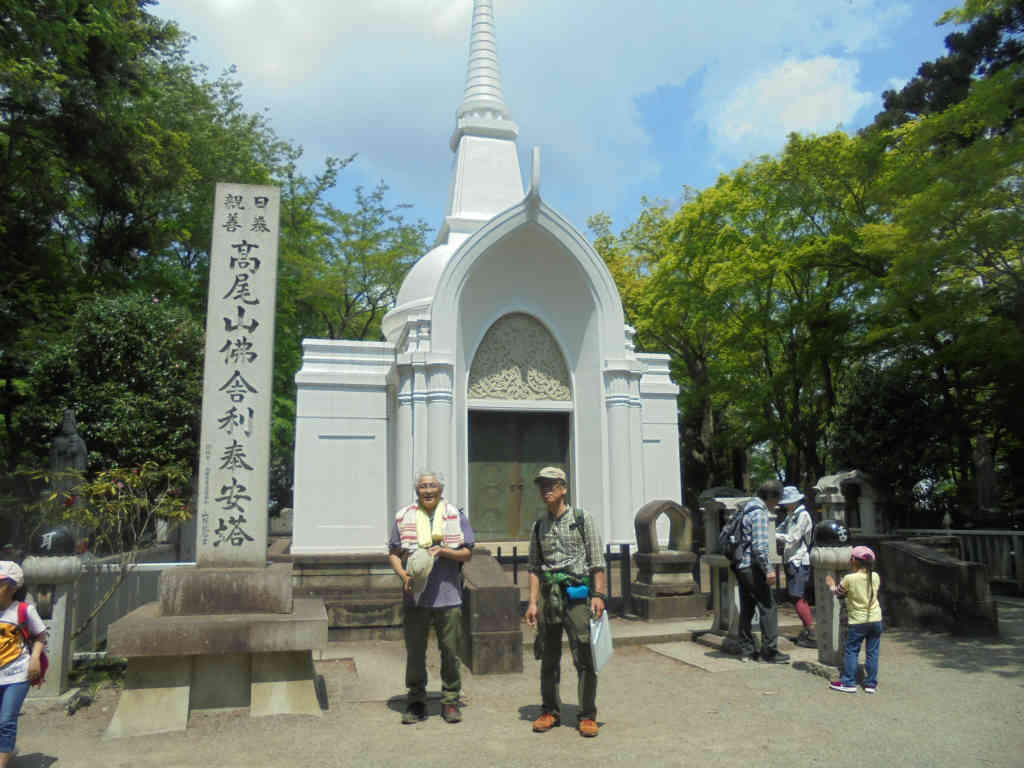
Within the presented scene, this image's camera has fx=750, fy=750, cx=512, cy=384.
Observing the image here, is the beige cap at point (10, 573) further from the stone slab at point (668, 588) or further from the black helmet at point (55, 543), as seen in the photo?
the stone slab at point (668, 588)

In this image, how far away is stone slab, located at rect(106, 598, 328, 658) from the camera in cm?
547

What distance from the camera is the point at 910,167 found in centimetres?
1566

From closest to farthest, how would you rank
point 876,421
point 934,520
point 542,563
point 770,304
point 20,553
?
1. point 542,563
2. point 20,553
3. point 934,520
4. point 876,421
5. point 770,304

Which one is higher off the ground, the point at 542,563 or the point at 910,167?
the point at 910,167

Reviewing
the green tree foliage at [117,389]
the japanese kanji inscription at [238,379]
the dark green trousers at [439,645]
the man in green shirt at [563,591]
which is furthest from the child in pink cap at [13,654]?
the green tree foliage at [117,389]

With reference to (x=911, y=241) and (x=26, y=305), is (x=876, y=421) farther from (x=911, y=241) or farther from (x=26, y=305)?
(x=26, y=305)

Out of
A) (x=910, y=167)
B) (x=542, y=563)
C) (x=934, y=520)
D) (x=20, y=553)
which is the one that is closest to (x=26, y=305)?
(x=20, y=553)

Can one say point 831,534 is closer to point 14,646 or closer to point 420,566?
point 420,566

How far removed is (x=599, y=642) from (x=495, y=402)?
340 inches

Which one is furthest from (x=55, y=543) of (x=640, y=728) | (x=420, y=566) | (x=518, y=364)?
(x=518, y=364)

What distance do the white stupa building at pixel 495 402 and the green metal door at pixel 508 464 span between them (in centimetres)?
2

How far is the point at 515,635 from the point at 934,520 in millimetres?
13276

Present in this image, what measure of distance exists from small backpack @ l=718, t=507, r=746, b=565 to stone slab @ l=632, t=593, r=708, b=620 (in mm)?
2433

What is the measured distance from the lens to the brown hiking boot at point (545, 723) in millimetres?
5496
